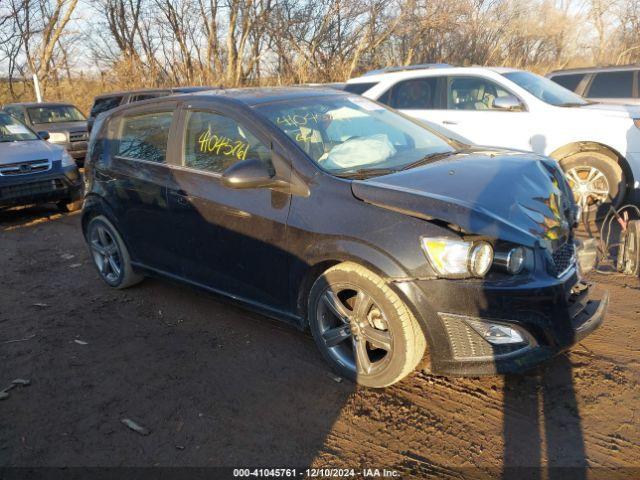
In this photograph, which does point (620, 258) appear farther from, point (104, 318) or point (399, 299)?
point (104, 318)

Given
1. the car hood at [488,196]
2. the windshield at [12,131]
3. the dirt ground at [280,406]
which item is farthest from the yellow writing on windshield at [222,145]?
the windshield at [12,131]

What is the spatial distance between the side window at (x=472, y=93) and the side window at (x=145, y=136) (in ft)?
14.1

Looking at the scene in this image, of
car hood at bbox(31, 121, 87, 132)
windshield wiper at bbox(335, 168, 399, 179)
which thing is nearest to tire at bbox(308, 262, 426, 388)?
windshield wiper at bbox(335, 168, 399, 179)

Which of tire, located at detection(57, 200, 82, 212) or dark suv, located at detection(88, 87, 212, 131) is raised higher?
dark suv, located at detection(88, 87, 212, 131)

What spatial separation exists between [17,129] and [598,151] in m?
8.67

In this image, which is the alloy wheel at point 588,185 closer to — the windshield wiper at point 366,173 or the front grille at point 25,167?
the windshield wiper at point 366,173

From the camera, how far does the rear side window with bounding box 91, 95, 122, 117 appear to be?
13.1m

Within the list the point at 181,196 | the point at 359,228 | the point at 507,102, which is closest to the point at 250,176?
the point at 359,228

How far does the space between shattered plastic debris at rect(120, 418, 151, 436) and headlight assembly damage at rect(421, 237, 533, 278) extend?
179 centimetres

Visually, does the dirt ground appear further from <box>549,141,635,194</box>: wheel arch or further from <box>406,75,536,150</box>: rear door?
<box>406,75,536,150</box>: rear door

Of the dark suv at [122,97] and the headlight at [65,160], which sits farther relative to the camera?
the dark suv at [122,97]

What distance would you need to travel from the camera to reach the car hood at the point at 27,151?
7.92 metres

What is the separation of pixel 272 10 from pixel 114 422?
21.0 metres

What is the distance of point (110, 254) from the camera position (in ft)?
16.3
